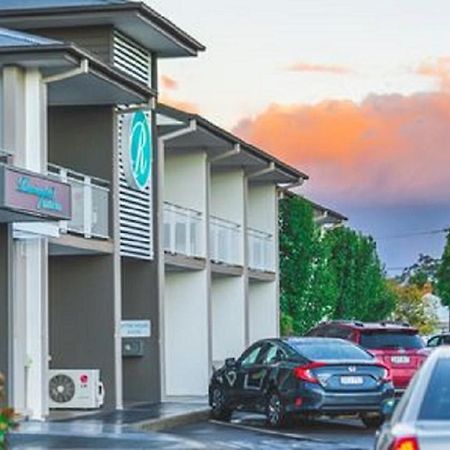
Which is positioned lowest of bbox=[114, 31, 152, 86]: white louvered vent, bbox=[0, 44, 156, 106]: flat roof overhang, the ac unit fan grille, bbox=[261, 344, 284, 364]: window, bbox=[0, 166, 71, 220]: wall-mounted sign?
the ac unit fan grille

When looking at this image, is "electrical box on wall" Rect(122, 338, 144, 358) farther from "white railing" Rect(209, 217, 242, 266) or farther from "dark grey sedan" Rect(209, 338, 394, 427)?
"dark grey sedan" Rect(209, 338, 394, 427)

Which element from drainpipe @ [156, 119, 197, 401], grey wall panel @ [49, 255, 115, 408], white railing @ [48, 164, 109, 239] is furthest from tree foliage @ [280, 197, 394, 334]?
white railing @ [48, 164, 109, 239]

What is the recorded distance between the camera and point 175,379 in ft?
121

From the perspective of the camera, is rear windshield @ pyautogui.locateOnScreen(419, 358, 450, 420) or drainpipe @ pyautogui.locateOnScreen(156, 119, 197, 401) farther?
drainpipe @ pyautogui.locateOnScreen(156, 119, 197, 401)

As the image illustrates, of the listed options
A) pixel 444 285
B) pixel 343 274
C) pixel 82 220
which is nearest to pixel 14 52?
pixel 82 220

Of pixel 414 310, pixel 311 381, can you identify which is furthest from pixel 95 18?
pixel 414 310

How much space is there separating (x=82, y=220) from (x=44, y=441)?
7941 millimetres

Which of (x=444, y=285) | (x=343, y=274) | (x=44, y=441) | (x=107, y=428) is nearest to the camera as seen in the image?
(x=44, y=441)

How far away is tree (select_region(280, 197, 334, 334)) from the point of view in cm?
5200

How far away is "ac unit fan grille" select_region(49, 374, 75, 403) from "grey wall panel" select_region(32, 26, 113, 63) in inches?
238

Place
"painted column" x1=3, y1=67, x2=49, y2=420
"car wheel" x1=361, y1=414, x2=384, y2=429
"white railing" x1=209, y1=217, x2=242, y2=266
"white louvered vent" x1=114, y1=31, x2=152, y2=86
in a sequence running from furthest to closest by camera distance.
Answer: "white railing" x1=209, y1=217, x2=242, y2=266 < "white louvered vent" x1=114, y1=31, x2=152, y2=86 < "car wheel" x1=361, y1=414, x2=384, y2=429 < "painted column" x1=3, y1=67, x2=49, y2=420

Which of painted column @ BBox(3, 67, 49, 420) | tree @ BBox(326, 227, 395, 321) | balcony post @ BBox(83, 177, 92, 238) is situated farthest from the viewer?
tree @ BBox(326, 227, 395, 321)

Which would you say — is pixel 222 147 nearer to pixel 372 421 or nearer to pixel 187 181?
pixel 187 181

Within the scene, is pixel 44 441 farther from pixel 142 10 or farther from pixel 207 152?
pixel 207 152
